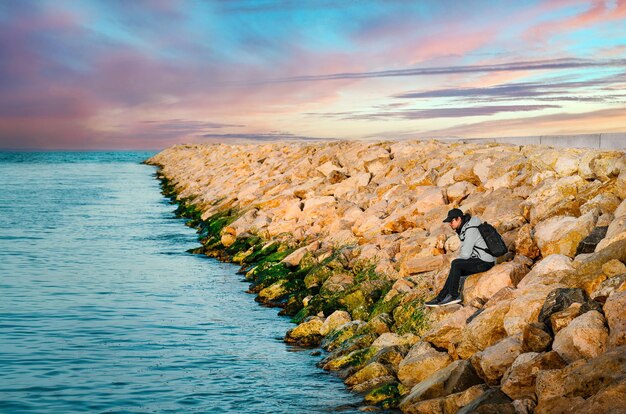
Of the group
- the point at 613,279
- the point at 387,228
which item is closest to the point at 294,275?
the point at 387,228

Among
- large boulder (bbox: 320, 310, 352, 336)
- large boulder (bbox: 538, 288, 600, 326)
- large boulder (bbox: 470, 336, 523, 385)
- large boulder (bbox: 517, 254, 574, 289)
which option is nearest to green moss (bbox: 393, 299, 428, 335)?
large boulder (bbox: 320, 310, 352, 336)

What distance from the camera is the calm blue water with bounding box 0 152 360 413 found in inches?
479

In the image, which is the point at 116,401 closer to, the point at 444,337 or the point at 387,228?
the point at 444,337

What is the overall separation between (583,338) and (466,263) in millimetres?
4360

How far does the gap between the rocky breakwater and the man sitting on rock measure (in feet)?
0.63

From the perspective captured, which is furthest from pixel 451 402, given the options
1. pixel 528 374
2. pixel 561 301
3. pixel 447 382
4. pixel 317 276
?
pixel 317 276

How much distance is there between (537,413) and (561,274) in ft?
12.7

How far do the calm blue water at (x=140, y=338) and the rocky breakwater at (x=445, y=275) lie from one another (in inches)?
37.8

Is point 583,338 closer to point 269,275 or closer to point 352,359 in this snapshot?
point 352,359

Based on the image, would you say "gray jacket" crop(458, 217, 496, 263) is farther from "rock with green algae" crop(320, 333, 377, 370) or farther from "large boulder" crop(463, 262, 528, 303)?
"rock with green algae" crop(320, 333, 377, 370)

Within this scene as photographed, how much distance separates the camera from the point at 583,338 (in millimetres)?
9930

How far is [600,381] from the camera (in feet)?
28.8

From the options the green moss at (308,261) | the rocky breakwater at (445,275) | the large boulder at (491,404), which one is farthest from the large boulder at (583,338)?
the green moss at (308,261)

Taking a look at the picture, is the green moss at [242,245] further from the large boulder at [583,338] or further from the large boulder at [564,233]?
the large boulder at [583,338]
